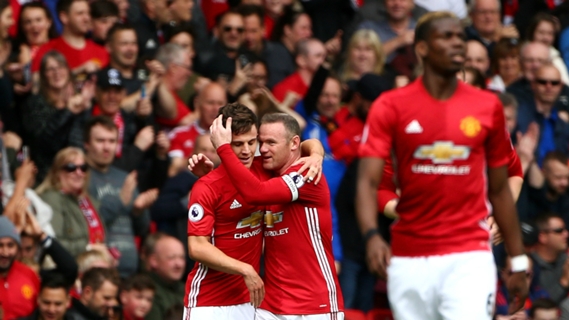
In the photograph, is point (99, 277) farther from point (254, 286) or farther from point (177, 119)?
point (254, 286)

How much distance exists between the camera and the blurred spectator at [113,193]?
37.2 feet

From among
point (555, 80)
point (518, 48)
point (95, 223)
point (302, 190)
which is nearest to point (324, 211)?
point (302, 190)

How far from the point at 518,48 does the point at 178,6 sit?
4085 millimetres

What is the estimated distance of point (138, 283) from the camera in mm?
10539

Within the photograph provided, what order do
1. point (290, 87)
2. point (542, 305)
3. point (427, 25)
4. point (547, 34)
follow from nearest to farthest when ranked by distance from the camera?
point (427, 25), point (542, 305), point (290, 87), point (547, 34)

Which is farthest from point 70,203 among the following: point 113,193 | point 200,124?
point 200,124

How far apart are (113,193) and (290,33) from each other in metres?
4.01

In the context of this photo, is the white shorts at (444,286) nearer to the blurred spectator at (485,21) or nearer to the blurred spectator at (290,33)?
the blurred spectator at (290,33)

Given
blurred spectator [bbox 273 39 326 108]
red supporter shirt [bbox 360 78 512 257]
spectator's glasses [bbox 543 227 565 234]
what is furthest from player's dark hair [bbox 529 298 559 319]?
red supporter shirt [bbox 360 78 512 257]

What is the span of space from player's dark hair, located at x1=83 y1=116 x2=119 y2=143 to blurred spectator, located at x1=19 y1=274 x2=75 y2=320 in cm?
187

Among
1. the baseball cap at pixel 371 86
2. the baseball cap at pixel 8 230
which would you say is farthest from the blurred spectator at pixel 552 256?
the baseball cap at pixel 8 230

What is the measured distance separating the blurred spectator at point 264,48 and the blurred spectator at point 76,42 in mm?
1847

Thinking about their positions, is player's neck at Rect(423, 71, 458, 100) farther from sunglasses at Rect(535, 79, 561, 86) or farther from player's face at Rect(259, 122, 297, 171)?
sunglasses at Rect(535, 79, 561, 86)

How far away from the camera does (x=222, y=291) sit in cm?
826
